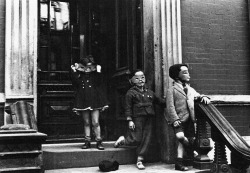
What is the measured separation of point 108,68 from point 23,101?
2.83 metres

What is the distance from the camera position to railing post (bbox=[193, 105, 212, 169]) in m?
5.13

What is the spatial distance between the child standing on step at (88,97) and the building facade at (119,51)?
2.60ft

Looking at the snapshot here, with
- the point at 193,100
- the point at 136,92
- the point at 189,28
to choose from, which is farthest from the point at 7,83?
the point at 189,28

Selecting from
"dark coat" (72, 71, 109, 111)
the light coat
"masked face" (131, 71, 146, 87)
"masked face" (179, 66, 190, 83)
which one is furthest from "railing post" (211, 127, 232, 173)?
"dark coat" (72, 71, 109, 111)

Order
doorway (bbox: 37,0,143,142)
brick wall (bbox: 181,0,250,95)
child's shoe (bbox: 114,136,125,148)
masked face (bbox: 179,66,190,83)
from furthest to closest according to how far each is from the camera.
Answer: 1. doorway (bbox: 37,0,143,142)
2. brick wall (bbox: 181,0,250,95)
3. child's shoe (bbox: 114,136,125,148)
4. masked face (bbox: 179,66,190,83)

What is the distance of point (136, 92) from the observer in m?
5.63

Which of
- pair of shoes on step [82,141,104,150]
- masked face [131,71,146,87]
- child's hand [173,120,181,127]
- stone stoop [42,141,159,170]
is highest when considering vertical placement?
masked face [131,71,146,87]

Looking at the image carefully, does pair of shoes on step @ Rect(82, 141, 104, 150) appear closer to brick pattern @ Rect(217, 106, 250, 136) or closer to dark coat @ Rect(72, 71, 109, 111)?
dark coat @ Rect(72, 71, 109, 111)

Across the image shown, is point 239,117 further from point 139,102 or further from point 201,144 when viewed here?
point 139,102

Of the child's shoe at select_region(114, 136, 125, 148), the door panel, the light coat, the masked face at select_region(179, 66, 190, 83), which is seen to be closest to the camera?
the light coat

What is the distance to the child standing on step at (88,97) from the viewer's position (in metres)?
5.79

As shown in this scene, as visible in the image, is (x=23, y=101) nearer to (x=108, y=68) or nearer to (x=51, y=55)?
(x=51, y=55)

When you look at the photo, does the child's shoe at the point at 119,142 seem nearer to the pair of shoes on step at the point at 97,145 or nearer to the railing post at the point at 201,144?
the pair of shoes on step at the point at 97,145

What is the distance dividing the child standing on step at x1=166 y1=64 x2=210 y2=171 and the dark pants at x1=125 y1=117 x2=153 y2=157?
15.7 inches
